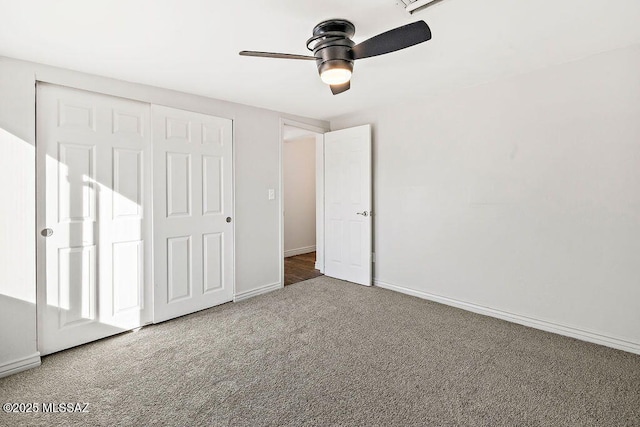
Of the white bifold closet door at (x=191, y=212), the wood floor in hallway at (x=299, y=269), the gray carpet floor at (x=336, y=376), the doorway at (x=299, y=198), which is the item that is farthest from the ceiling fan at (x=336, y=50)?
the doorway at (x=299, y=198)

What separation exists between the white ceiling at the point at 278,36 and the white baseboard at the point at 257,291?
2200mm

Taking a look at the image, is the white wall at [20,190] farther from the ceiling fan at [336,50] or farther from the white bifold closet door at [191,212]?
the ceiling fan at [336,50]

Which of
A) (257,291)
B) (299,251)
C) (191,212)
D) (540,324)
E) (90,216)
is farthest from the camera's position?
(299,251)

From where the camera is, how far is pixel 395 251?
146 inches

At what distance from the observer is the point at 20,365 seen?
2.11 m

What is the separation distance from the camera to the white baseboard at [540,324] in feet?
7.58

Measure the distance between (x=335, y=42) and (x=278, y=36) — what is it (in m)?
0.42

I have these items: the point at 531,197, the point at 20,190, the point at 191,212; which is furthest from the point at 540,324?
the point at 20,190

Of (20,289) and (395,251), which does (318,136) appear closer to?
(395,251)

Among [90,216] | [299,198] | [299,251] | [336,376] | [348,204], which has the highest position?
[299,198]

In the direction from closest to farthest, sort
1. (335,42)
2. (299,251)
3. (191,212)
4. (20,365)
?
(335,42) < (20,365) < (191,212) < (299,251)

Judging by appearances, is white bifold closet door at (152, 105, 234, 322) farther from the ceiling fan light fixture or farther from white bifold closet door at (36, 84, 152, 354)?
the ceiling fan light fixture

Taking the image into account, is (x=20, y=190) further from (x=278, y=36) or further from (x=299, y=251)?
(x=299, y=251)

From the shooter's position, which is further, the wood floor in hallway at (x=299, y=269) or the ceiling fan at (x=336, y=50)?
the wood floor in hallway at (x=299, y=269)
